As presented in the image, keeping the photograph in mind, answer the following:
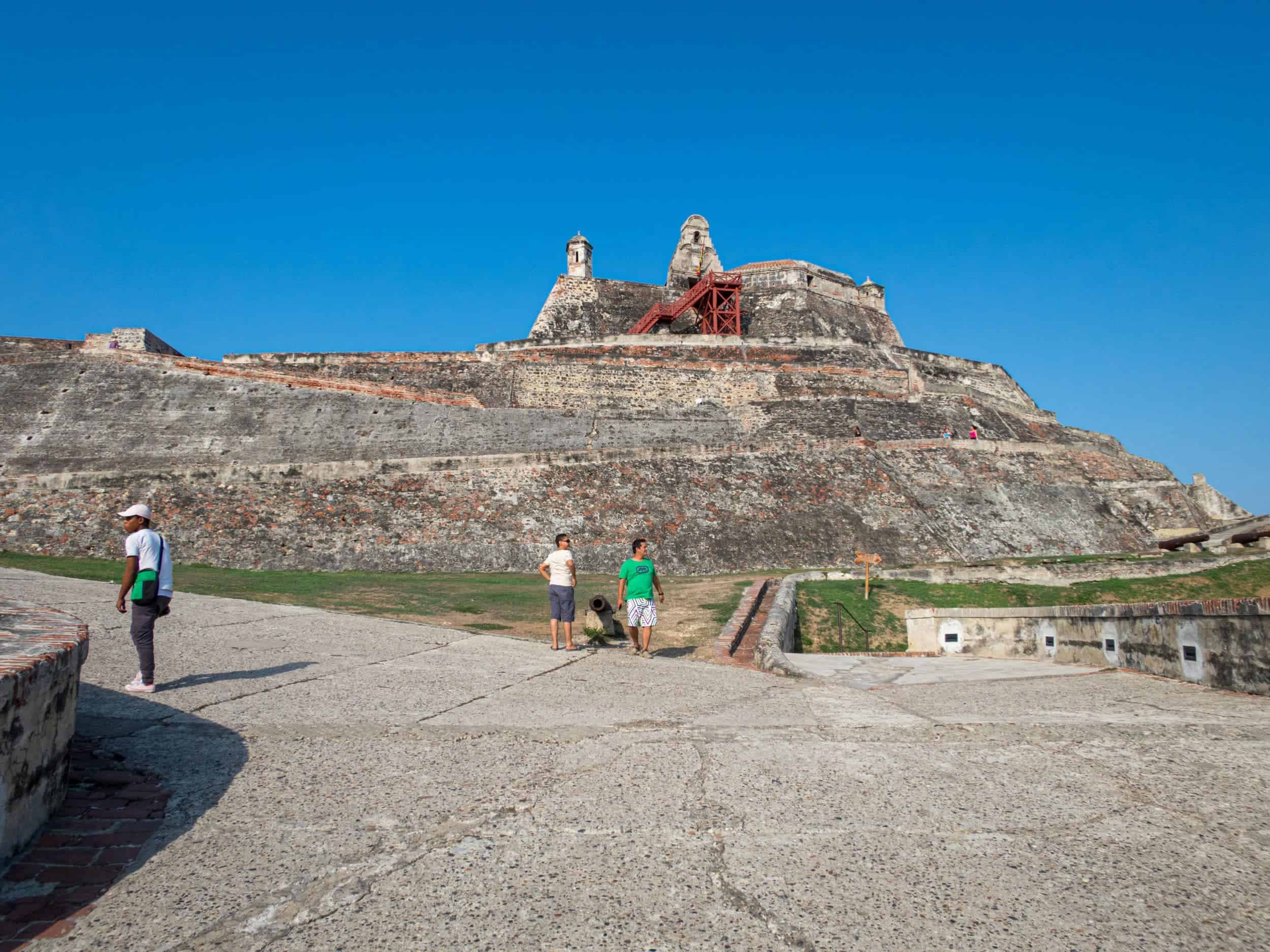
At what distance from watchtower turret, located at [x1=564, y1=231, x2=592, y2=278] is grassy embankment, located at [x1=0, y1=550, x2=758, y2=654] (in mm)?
23436

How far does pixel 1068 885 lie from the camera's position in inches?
97.0

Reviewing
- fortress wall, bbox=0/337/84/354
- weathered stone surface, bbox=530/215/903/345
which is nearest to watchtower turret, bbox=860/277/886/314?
weathered stone surface, bbox=530/215/903/345

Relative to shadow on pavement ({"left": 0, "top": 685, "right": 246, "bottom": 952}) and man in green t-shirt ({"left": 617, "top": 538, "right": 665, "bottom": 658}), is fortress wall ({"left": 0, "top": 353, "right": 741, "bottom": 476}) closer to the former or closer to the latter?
man in green t-shirt ({"left": 617, "top": 538, "right": 665, "bottom": 658})

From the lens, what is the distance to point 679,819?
3.05m

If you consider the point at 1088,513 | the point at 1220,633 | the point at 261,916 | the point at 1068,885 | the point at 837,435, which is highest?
the point at 837,435

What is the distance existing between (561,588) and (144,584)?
3.67 metres

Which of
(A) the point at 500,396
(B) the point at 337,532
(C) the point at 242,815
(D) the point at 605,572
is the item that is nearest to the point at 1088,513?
(D) the point at 605,572

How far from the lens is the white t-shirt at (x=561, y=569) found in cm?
805

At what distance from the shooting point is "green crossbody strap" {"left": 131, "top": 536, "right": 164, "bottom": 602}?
5570 mm

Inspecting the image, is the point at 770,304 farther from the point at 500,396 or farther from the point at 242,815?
the point at 242,815

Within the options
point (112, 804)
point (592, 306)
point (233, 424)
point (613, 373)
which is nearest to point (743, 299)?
point (592, 306)

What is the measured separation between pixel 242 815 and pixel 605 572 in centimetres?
1383

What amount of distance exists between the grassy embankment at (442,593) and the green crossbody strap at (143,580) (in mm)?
4015

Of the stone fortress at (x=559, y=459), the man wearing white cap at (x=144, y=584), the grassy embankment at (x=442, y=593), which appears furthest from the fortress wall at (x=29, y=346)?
the man wearing white cap at (x=144, y=584)
